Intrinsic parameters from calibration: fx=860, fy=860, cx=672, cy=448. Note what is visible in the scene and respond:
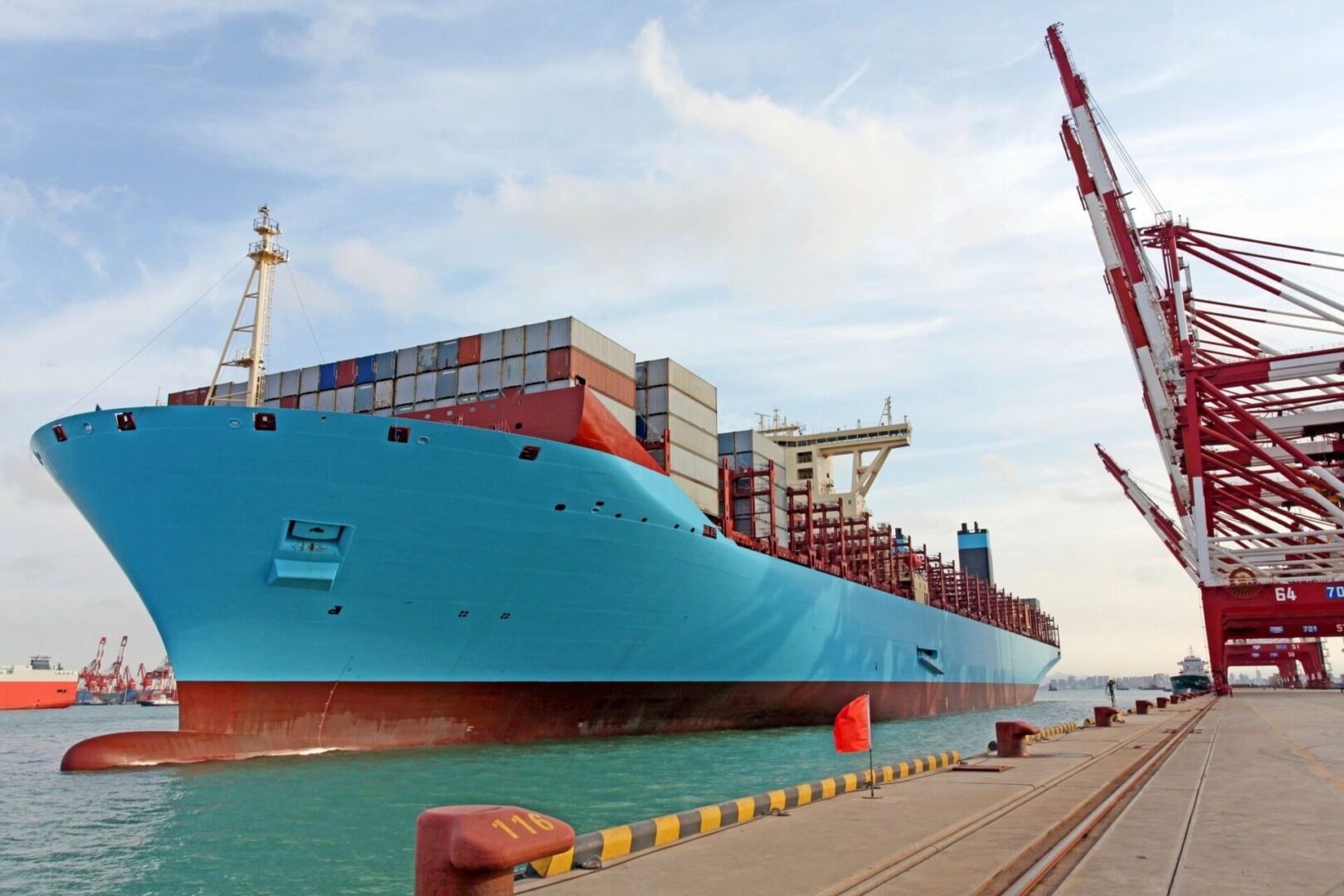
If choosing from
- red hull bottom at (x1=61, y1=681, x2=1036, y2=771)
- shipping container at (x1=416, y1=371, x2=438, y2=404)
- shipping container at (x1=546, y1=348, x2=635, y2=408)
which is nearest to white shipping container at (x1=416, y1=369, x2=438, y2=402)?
shipping container at (x1=416, y1=371, x2=438, y2=404)

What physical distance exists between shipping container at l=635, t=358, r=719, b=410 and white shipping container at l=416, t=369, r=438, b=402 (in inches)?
214

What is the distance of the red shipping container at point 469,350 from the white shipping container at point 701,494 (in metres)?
6.10

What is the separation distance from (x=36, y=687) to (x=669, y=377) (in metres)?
89.8

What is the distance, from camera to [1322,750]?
14.4 meters

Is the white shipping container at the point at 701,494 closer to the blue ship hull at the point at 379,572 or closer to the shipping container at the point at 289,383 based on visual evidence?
the blue ship hull at the point at 379,572

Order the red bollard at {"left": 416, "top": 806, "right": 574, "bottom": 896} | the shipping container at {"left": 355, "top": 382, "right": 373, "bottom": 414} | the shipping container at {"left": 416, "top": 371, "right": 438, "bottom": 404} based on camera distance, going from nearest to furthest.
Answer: the red bollard at {"left": 416, "top": 806, "right": 574, "bottom": 896}, the shipping container at {"left": 416, "top": 371, "right": 438, "bottom": 404}, the shipping container at {"left": 355, "top": 382, "right": 373, "bottom": 414}

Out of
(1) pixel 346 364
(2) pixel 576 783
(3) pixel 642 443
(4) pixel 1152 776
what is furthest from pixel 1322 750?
(1) pixel 346 364

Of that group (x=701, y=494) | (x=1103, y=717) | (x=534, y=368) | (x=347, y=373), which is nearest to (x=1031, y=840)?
(x=534, y=368)

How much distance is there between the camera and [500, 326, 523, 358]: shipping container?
21484mm

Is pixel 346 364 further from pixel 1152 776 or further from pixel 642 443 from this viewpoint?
pixel 1152 776

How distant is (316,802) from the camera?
11.7 meters

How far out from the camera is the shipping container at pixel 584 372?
20.6 m

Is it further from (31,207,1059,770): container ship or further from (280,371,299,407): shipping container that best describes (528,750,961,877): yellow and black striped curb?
(280,371,299,407): shipping container

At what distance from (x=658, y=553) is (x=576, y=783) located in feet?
22.0
